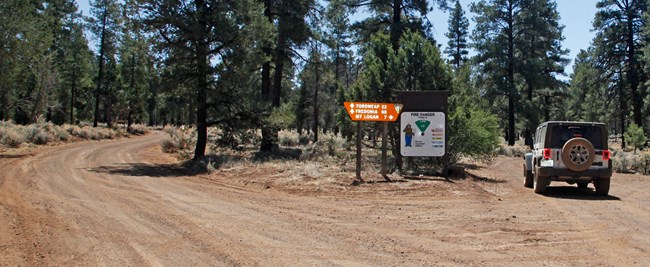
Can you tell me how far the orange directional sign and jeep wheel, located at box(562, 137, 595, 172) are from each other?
15.6ft

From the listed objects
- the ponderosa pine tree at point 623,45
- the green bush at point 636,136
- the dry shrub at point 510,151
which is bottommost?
the dry shrub at point 510,151

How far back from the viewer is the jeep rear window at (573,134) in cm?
1234

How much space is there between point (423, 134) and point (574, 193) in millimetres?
4574

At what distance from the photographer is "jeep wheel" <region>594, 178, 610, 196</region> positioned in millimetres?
12352

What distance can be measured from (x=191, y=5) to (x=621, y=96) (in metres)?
36.4

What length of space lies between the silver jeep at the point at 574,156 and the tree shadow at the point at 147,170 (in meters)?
11.0

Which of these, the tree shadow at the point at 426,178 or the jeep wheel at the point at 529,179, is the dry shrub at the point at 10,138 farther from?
the jeep wheel at the point at 529,179

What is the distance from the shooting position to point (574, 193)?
13.2 meters

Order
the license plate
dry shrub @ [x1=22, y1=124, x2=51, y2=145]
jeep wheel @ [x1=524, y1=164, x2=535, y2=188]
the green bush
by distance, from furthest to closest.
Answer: the green bush, dry shrub @ [x1=22, y1=124, x2=51, y2=145], jeep wheel @ [x1=524, y1=164, x2=535, y2=188], the license plate

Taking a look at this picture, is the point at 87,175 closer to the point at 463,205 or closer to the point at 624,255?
the point at 463,205

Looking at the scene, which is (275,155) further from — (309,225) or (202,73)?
(309,225)

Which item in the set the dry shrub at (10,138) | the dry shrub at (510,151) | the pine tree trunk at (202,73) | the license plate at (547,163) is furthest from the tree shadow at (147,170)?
the dry shrub at (510,151)

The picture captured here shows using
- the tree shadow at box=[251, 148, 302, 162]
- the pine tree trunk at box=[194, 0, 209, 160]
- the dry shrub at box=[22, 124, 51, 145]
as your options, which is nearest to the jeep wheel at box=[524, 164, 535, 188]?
the tree shadow at box=[251, 148, 302, 162]

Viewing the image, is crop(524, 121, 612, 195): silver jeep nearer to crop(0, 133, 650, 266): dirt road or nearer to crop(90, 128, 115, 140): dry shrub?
crop(0, 133, 650, 266): dirt road
